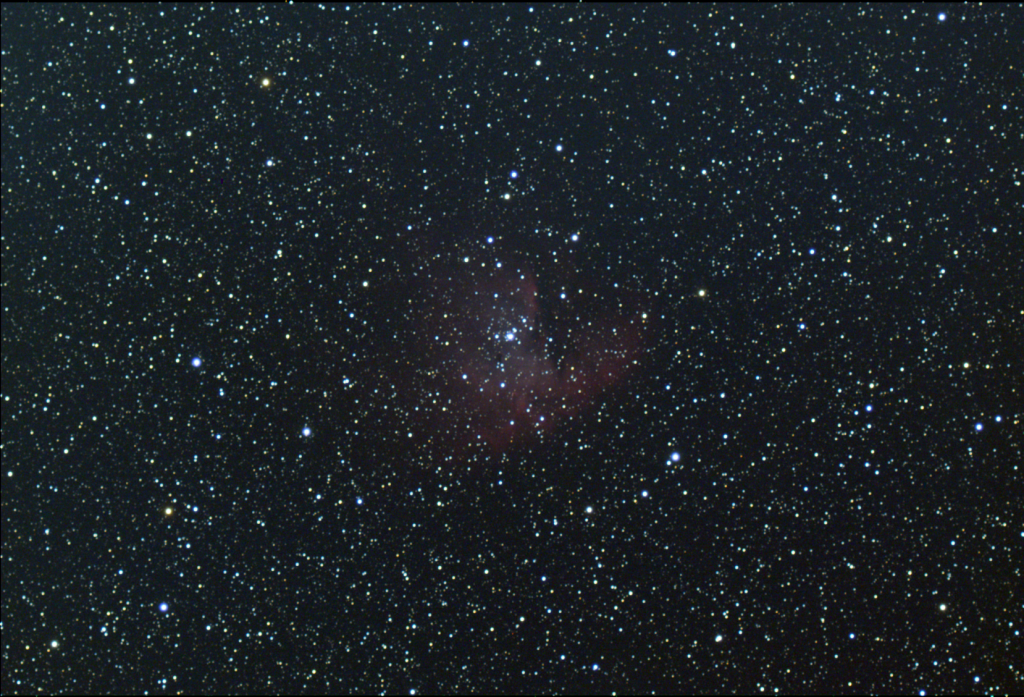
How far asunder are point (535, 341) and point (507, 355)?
21 millimetres

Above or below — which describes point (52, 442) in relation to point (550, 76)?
below

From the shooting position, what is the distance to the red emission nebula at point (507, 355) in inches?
15.1

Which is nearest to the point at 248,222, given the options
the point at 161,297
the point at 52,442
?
the point at 161,297

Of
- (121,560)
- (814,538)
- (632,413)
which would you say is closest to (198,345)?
(121,560)

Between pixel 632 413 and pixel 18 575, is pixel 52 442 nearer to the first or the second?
pixel 18 575

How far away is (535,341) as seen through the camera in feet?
1.26

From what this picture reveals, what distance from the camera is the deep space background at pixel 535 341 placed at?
383 millimetres

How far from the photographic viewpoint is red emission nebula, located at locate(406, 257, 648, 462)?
1.26ft

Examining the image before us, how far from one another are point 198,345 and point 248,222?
0.29 feet

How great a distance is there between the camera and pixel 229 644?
0.39m

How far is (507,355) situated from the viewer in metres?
0.38

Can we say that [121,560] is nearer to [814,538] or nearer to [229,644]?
[229,644]

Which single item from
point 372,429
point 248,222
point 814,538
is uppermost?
point 248,222

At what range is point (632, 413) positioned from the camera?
0.39 metres
